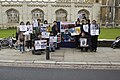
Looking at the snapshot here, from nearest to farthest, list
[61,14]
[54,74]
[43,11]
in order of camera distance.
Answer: [54,74]
[43,11]
[61,14]

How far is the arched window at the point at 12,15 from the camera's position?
2462 inches

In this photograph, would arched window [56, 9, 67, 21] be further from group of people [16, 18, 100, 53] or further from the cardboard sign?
the cardboard sign

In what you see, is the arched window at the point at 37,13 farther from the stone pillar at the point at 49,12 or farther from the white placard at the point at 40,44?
the white placard at the point at 40,44

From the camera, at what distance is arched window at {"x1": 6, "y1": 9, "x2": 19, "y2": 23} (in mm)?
62534

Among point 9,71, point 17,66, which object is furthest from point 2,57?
point 9,71

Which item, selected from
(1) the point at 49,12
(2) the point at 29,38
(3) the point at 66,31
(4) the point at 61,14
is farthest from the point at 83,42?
(4) the point at 61,14

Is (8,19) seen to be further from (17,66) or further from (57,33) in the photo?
(17,66)

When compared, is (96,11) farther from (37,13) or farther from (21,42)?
(21,42)

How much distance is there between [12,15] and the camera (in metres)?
63.5

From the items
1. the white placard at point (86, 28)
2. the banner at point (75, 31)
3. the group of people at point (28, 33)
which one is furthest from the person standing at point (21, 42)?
the white placard at point (86, 28)

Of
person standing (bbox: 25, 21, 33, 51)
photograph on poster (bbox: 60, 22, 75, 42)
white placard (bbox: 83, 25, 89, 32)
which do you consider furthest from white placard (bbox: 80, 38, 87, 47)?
person standing (bbox: 25, 21, 33, 51)

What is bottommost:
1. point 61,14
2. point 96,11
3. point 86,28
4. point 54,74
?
point 54,74

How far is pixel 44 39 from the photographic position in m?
16.2

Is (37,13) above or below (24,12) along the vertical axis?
below
